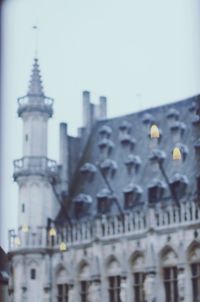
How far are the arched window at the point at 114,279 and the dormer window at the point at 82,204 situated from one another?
310cm

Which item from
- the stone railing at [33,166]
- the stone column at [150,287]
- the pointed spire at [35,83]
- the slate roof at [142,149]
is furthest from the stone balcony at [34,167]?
the stone column at [150,287]

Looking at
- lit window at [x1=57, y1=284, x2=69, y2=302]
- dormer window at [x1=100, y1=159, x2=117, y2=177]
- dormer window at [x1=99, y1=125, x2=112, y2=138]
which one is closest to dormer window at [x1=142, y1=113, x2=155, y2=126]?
dormer window at [x1=99, y1=125, x2=112, y2=138]

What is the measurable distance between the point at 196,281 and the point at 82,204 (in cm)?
725

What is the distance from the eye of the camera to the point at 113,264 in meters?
31.5

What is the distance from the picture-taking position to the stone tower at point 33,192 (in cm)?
3334

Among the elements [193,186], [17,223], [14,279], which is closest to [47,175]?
[17,223]

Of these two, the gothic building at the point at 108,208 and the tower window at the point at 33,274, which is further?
the tower window at the point at 33,274

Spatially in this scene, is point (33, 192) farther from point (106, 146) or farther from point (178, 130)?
point (178, 130)

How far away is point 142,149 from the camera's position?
111 feet

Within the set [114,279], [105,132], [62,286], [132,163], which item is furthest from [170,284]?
[105,132]

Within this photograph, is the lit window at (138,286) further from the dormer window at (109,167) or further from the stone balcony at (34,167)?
the stone balcony at (34,167)

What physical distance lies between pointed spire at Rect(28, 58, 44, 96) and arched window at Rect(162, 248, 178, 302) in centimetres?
1006

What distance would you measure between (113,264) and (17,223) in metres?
5.40

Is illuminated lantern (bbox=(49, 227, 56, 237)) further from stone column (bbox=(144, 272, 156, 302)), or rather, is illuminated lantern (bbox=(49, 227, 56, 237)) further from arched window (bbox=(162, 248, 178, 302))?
arched window (bbox=(162, 248, 178, 302))
